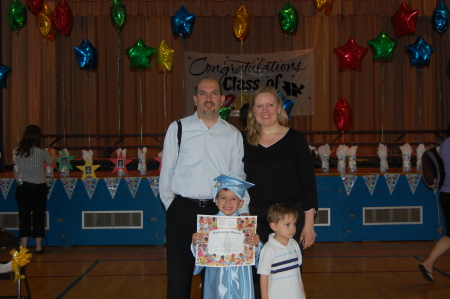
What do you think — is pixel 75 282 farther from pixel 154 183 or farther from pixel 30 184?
pixel 154 183

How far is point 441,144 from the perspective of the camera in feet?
13.9

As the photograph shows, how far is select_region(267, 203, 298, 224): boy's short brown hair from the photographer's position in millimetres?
2514

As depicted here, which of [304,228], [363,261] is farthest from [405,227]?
[304,228]

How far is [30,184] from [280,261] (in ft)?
12.7

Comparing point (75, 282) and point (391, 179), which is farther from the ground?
point (391, 179)

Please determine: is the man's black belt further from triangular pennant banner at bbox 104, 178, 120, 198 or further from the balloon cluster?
the balloon cluster

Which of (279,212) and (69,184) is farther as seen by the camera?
(69,184)

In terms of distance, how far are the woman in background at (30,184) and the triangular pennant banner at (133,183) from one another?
0.94 m

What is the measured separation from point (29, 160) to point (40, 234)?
848mm

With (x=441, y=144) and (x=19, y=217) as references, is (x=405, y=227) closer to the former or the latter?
(x=441, y=144)

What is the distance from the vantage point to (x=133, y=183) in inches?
230

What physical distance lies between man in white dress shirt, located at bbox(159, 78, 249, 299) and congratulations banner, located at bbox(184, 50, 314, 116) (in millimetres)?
7245

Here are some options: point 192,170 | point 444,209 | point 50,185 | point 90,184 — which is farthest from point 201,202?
point 50,185

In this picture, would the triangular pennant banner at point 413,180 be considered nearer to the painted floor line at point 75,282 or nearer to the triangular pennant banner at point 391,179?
the triangular pennant banner at point 391,179
